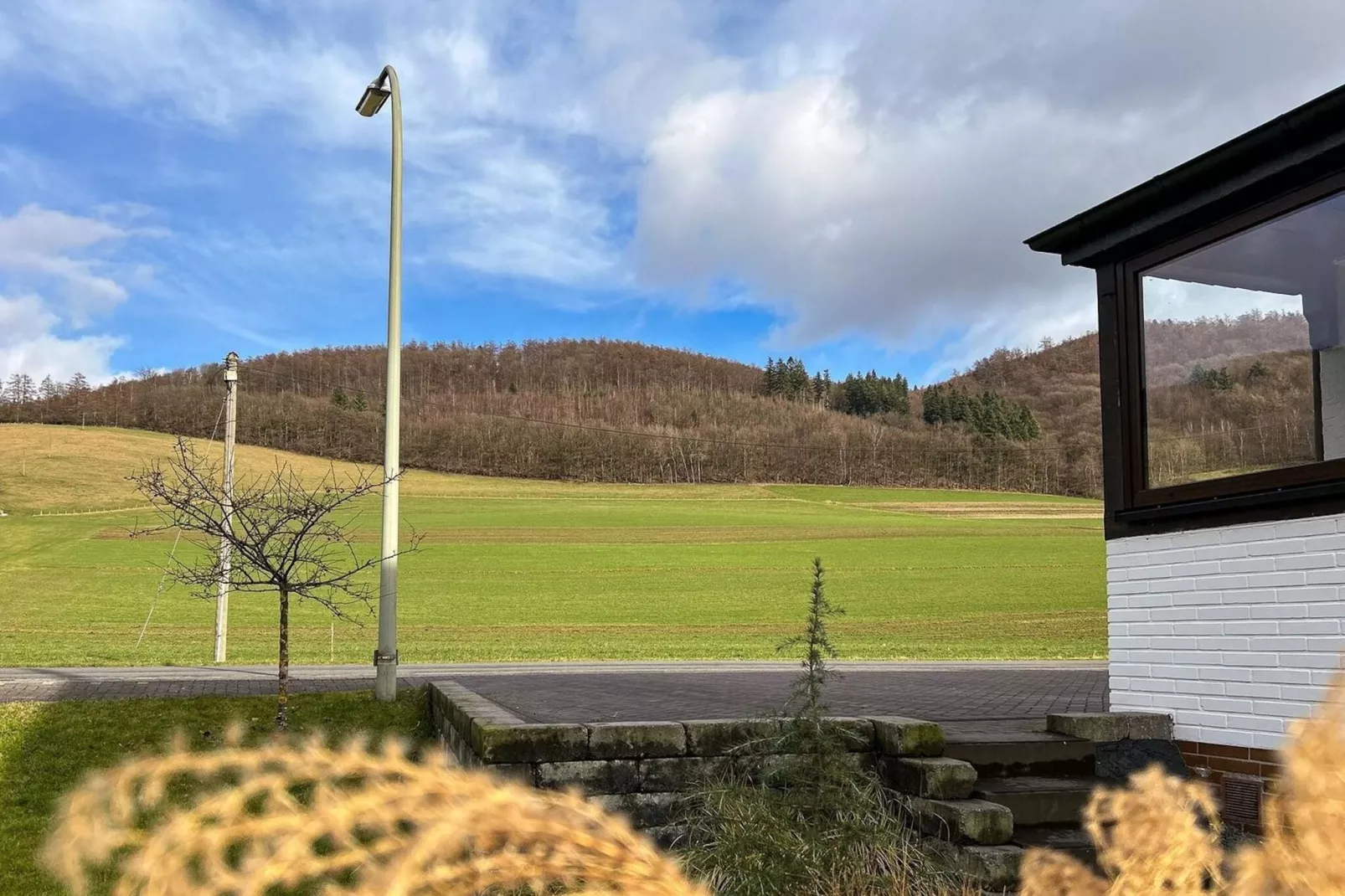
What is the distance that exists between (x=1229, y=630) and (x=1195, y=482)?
947mm

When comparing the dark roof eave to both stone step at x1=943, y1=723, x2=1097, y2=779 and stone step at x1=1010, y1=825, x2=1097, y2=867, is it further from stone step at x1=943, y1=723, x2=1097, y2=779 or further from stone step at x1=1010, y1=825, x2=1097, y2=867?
stone step at x1=1010, y1=825, x2=1097, y2=867

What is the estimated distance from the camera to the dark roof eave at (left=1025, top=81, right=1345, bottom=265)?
19.6 ft

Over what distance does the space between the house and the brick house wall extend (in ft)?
0.04

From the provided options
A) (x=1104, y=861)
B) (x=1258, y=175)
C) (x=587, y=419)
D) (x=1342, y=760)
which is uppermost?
(x=587, y=419)

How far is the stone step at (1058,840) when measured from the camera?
18.8 feet

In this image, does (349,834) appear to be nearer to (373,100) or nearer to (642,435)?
(373,100)

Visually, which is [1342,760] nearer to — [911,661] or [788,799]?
[788,799]

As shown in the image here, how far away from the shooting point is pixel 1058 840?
581cm

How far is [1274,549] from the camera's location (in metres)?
6.42

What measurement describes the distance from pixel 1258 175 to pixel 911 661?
1169cm

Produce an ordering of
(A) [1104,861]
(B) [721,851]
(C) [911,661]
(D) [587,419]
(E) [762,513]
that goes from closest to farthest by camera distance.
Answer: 1. (A) [1104,861]
2. (B) [721,851]
3. (C) [911,661]
4. (E) [762,513]
5. (D) [587,419]

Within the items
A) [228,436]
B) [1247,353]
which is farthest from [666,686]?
[228,436]

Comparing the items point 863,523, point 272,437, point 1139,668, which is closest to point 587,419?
point 272,437

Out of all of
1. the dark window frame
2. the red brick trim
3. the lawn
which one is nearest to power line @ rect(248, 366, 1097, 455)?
the lawn
